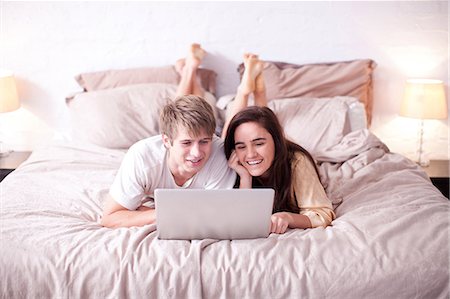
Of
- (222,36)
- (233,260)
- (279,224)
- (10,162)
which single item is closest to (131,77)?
(222,36)

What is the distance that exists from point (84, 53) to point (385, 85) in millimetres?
1728

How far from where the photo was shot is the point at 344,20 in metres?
2.98

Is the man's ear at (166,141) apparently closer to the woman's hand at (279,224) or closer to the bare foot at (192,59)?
the woman's hand at (279,224)

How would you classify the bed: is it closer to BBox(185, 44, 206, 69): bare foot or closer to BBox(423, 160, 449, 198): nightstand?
BBox(423, 160, 449, 198): nightstand

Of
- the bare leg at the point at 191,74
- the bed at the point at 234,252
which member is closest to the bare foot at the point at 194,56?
the bare leg at the point at 191,74

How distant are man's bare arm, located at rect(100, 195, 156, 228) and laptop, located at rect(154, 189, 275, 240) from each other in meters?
0.14

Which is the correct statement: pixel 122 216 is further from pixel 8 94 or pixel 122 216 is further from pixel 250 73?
pixel 8 94

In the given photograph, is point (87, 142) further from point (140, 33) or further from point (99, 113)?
point (140, 33)

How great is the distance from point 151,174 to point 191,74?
3.61 feet

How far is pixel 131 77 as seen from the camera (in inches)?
115

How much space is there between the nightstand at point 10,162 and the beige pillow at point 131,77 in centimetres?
51

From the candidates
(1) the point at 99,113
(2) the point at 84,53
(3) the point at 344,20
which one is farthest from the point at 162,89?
(3) the point at 344,20

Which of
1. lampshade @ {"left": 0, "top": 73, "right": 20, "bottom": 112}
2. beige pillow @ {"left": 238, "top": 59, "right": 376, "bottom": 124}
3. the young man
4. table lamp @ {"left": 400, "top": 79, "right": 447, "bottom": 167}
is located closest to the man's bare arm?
the young man

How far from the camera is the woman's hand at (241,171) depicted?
72.2 inches
